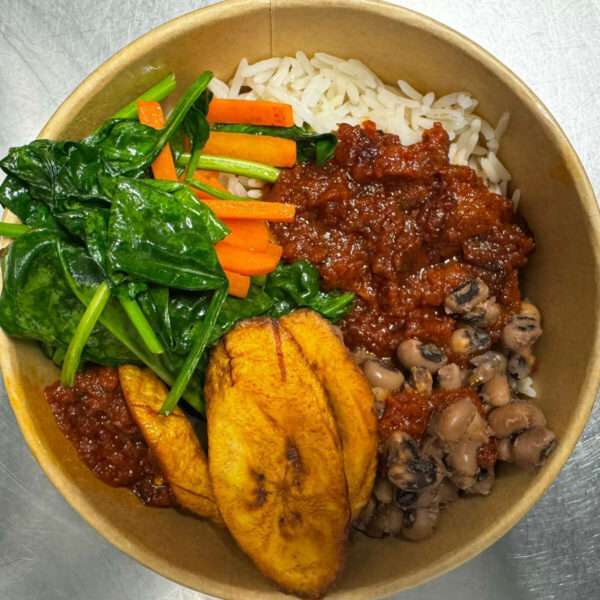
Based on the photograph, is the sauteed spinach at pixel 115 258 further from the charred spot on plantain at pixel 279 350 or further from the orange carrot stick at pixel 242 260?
the charred spot on plantain at pixel 279 350

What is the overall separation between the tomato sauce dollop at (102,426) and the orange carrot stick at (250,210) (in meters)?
0.78

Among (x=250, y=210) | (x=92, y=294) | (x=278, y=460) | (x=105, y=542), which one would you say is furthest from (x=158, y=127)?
(x=105, y=542)

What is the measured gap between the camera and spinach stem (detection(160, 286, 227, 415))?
265 centimetres

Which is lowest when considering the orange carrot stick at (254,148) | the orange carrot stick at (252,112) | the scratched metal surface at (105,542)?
the scratched metal surface at (105,542)

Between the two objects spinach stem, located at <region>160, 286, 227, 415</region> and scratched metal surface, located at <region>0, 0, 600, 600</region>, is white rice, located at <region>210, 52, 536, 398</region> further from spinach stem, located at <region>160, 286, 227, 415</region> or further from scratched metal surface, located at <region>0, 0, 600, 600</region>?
scratched metal surface, located at <region>0, 0, 600, 600</region>

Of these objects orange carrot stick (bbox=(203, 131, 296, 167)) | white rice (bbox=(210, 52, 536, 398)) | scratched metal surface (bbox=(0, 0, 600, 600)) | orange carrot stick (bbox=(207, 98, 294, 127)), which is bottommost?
scratched metal surface (bbox=(0, 0, 600, 600))

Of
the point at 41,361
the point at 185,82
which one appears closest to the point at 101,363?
the point at 41,361

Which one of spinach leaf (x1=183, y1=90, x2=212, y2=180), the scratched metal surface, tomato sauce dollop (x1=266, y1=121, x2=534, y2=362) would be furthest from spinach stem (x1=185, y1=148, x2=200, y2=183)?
the scratched metal surface

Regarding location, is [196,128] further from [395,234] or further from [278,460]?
[278,460]

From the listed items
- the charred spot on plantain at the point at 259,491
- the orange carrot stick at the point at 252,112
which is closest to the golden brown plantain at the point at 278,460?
the charred spot on plantain at the point at 259,491

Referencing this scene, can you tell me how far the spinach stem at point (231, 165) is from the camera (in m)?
2.83

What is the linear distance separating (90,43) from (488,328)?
251 centimetres

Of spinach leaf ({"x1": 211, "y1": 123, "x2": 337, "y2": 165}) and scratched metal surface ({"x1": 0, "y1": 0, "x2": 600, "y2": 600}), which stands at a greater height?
spinach leaf ({"x1": 211, "y1": 123, "x2": 337, "y2": 165})

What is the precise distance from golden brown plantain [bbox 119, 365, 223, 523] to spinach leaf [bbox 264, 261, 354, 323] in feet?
1.92
